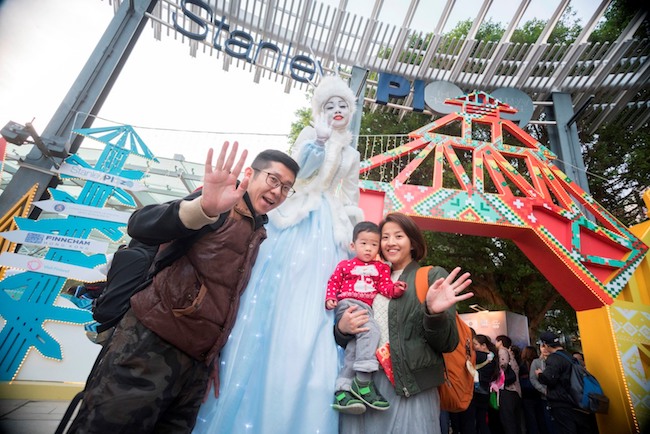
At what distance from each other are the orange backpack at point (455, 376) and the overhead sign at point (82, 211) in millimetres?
3678

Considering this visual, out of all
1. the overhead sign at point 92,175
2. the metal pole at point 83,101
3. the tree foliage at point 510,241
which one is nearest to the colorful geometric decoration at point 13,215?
the metal pole at point 83,101

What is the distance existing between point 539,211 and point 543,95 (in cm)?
365

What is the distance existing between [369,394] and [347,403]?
0.11 m

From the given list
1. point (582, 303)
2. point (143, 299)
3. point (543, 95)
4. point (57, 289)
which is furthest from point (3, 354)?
point (543, 95)

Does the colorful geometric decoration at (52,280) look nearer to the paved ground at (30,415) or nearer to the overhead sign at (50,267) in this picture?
the overhead sign at (50,267)

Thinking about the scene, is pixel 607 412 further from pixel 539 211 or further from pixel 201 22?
pixel 201 22

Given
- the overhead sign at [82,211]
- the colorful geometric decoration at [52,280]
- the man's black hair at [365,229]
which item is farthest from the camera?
the overhead sign at [82,211]

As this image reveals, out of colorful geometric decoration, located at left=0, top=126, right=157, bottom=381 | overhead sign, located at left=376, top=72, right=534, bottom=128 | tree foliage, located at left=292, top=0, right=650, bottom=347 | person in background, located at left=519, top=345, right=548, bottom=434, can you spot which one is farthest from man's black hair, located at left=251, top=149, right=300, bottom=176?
tree foliage, located at left=292, top=0, right=650, bottom=347

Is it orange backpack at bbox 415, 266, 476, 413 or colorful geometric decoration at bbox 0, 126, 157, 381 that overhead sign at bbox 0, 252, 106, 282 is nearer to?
colorful geometric decoration at bbox 0, 126, 157, 381

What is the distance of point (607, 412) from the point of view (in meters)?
3.93

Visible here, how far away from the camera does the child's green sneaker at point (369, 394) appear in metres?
1.38

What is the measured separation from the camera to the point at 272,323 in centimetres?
160

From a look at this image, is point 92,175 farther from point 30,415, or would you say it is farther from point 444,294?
point 444,294

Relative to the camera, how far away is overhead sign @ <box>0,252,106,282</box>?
3.63m
